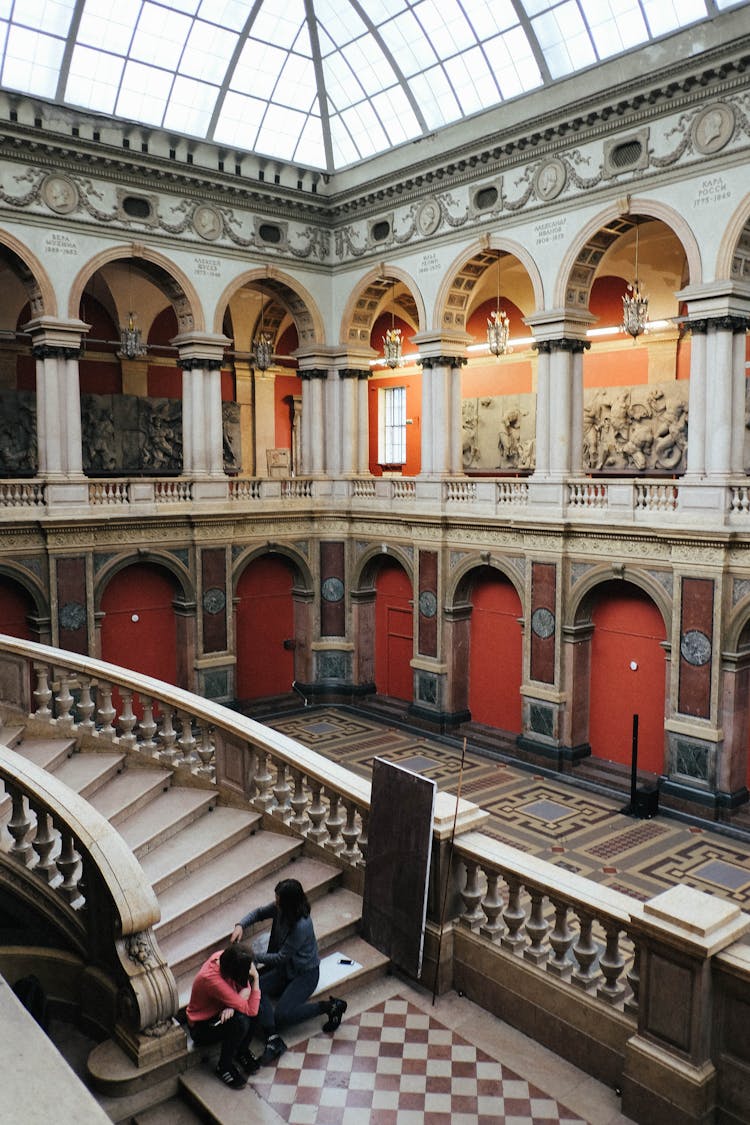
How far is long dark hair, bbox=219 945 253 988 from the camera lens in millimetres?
6109

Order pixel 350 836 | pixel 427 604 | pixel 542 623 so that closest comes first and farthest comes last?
pixel 350 836
pixel 542 623
pixel 427 604

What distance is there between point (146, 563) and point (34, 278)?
19.7 feet

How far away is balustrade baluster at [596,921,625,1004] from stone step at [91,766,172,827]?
4902 mm

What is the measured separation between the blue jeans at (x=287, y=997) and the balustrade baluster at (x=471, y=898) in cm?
117

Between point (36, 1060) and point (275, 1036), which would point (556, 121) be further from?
point (36, 1060)

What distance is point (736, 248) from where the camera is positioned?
47.4 feet

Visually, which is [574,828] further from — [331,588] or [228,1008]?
[228,1008]

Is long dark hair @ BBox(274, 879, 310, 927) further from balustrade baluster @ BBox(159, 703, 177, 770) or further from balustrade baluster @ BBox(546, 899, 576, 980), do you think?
balustrade baluster @ BBox(159, 703, 177, 770)

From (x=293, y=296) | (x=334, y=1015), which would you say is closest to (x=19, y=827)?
(x=334, y=1015)

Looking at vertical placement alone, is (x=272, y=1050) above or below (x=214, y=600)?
below

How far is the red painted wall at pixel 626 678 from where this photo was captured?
16.5m

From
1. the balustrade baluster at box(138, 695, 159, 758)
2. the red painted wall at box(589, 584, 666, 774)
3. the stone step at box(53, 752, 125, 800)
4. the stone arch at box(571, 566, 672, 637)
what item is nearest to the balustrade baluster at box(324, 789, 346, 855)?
the balustrade baluster at box(138, 695, 159, 758)

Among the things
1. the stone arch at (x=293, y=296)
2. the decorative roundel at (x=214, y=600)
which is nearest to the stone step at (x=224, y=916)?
the decorative roundel at (x=214, y=600)

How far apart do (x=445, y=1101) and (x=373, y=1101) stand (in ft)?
1.48
